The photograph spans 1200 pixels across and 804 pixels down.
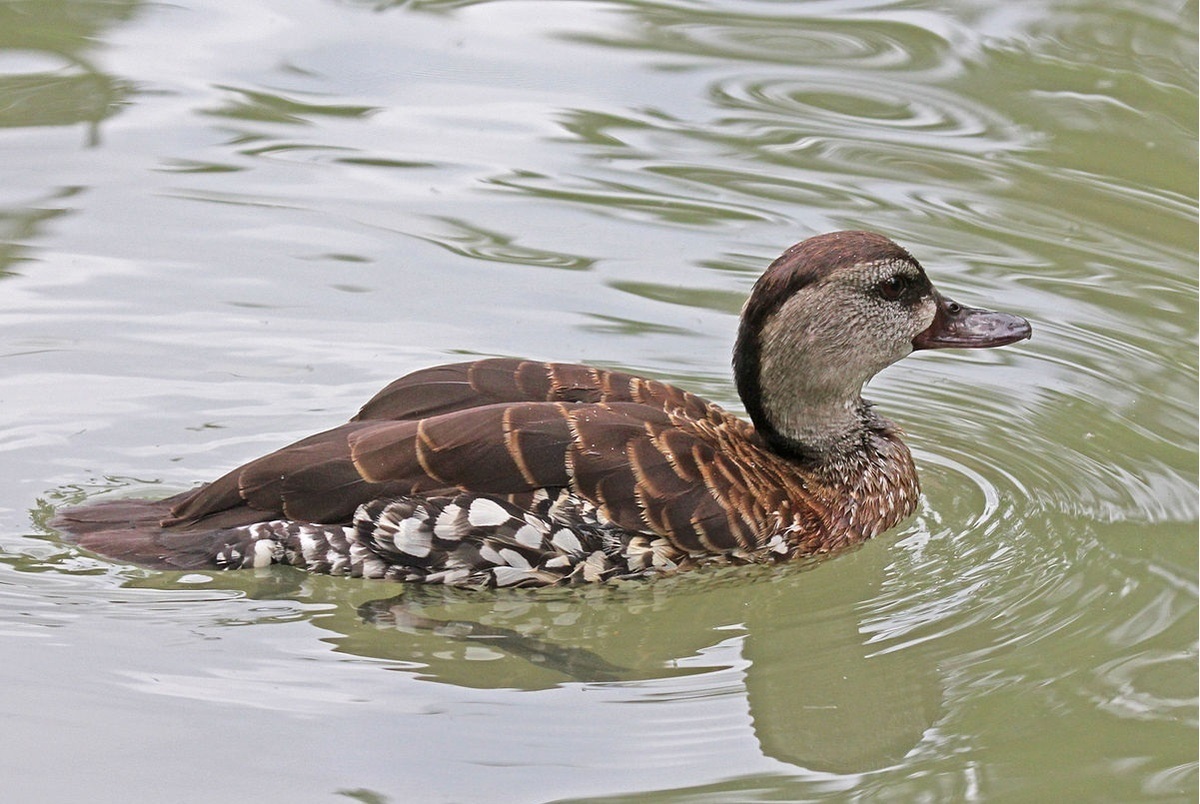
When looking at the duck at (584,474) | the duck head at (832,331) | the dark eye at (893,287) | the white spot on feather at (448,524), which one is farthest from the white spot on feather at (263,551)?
the dark eye at (893,287)

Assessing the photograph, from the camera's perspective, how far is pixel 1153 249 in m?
9.04

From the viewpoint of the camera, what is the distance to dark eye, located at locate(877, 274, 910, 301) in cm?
655

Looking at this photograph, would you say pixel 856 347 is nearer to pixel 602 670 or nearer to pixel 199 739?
pixel 602 670

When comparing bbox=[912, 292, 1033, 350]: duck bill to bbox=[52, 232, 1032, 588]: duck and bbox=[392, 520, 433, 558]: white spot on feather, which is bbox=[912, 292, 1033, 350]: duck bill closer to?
bbox=[52, 232, 1032, 588]: duck

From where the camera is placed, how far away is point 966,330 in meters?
6.79

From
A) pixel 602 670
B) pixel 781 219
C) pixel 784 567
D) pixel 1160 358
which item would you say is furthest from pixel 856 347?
pixel 781 219

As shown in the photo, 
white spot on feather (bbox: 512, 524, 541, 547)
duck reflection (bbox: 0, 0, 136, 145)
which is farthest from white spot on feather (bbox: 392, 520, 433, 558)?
duck reflection (bbox: 0, 0, 136, 145)

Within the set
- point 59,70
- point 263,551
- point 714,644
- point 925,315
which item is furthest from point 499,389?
point 59,70

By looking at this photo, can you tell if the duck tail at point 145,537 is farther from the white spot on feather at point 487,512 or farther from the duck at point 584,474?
the white spot on feather at point 487,512

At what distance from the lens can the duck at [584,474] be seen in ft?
19.7

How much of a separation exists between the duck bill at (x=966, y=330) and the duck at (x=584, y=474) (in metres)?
0.01

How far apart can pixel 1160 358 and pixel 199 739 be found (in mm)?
4768

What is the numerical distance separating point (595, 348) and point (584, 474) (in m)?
2.06

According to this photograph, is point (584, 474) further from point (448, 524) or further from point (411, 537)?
point (411, 537)
